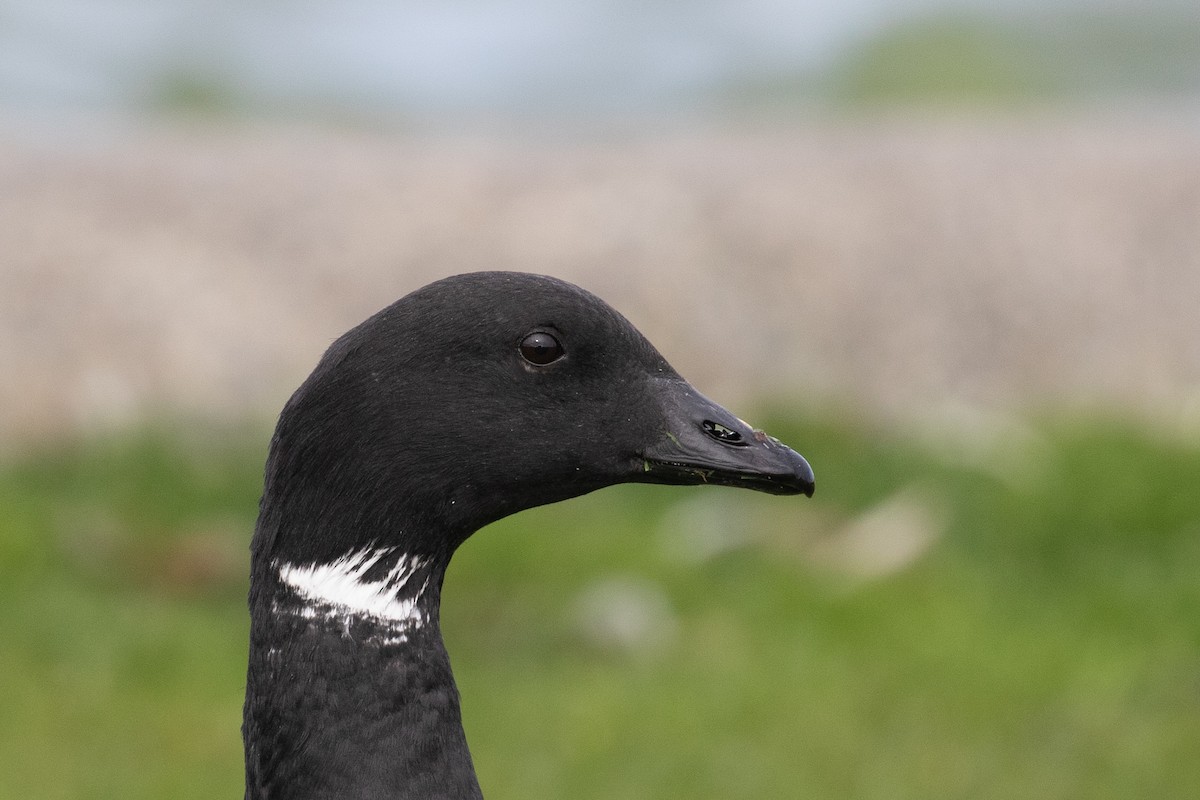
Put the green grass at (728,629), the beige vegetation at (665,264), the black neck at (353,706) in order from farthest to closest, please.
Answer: the beige vegetation at (665,264)
the green grass at (728,629)
the black neck at (353,706)

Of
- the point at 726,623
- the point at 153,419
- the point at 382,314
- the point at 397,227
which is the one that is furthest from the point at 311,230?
the point at 382,314

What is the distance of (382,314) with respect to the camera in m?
2.89

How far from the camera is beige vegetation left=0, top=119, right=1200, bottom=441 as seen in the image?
8.99 meters

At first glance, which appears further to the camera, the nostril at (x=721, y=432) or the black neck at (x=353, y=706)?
the nostril at (x=721, y=432)

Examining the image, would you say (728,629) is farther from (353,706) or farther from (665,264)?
(353,706)

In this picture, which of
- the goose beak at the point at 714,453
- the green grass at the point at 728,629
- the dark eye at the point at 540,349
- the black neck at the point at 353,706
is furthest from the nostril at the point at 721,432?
the green grass at the point at 728,629

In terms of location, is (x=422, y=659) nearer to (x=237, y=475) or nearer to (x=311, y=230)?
(x=237, y=475)

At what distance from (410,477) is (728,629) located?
4193 mm

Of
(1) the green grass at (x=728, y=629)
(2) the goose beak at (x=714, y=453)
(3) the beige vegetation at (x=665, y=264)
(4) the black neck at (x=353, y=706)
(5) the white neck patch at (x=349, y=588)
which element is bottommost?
(1) the green grass at (x=728, y=629)

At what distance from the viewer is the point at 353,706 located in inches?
111

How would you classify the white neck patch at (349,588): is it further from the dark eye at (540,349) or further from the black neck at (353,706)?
the dark eye at (540,349)

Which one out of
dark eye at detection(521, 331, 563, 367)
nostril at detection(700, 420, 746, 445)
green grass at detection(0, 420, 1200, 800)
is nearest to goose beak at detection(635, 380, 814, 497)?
nostril at detection(700, 420, 746, 445)

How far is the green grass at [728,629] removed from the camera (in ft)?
18.8

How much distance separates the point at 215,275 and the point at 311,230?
749mm
